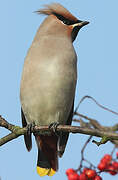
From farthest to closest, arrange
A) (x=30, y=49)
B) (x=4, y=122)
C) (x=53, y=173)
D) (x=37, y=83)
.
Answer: (x=53, y=173), (x=30, y=49), (x=37, y=83), (x=4, y=122)

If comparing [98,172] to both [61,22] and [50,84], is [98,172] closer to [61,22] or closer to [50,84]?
[50,84]

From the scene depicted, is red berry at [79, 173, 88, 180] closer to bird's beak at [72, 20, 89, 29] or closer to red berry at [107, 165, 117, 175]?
red berry at [107, 165, 117, 175]

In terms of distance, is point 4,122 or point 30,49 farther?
point 30,49

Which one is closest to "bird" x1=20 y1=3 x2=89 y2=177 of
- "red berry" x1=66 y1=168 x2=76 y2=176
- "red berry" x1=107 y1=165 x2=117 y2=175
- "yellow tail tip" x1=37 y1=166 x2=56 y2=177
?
"yellow tail tip" x1=37 y1=166 x2=56 y2=177

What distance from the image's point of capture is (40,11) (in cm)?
474

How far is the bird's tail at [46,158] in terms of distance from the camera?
14.6ft

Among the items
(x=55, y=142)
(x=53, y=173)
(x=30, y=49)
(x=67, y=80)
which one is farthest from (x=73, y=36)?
(x=53, y=173)

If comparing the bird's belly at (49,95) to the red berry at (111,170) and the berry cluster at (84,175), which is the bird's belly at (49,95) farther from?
the red berry at (111,170)

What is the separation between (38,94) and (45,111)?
216 millimetres

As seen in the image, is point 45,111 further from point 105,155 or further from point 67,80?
point 105,155

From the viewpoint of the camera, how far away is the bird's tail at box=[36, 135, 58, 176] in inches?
175

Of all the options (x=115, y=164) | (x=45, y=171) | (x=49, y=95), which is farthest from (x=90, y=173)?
(x=45, y=171)

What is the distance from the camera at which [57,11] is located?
468cm

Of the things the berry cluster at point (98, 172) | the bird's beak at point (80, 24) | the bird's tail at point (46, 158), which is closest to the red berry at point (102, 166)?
the berry cluster at point (98, 172)
